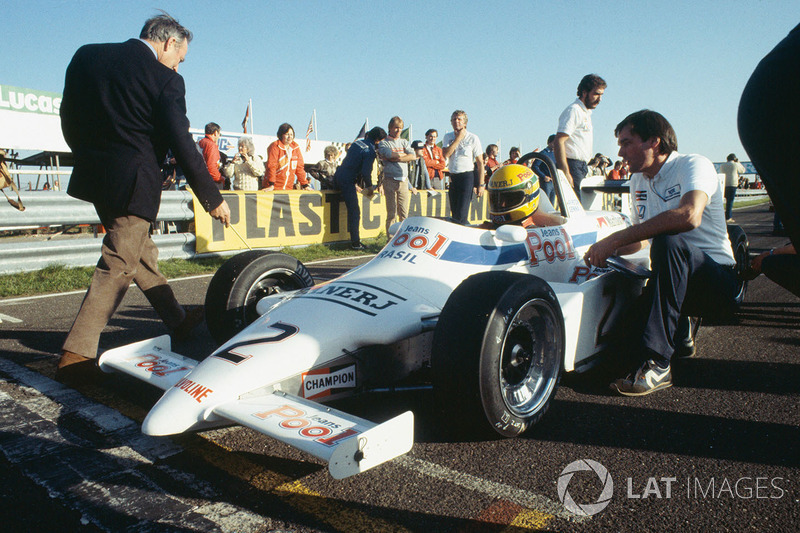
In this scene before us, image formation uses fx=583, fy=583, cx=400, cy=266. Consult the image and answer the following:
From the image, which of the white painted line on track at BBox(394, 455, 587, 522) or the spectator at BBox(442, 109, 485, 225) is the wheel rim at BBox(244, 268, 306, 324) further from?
the spectator at BBox(442, 109, 485, 225)

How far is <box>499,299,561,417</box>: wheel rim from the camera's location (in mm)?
2371

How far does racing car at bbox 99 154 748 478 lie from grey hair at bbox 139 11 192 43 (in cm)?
126

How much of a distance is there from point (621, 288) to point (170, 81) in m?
2.63

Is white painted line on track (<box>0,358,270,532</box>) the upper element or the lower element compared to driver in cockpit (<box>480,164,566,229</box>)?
lower

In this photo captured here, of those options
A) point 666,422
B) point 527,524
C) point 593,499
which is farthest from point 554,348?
point 527,524

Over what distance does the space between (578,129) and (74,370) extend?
4622mm

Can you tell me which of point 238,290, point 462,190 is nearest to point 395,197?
point 462,190

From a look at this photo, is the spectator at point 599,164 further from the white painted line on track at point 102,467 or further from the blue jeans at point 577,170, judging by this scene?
the white painted line on track at point 102,467

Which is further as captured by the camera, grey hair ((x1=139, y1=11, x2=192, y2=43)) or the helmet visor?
the helmet visor

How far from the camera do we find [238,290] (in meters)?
3.11

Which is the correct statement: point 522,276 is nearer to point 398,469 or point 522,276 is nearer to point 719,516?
point 398,469

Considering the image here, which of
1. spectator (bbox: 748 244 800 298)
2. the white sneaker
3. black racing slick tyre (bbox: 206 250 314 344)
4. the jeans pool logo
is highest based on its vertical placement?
spectator (bbox: 748 244 800 298)

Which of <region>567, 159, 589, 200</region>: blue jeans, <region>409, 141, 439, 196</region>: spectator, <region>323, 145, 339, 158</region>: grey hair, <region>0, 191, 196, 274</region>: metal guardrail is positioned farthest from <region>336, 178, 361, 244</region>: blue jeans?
<region>567, 159, 589, 200</region>: blue jeans

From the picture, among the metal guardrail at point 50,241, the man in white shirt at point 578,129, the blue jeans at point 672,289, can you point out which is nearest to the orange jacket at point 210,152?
the metal guardrail at point 50,241
